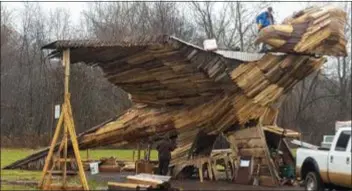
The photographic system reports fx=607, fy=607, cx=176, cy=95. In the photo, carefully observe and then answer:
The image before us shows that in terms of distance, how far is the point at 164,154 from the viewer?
76.3ft

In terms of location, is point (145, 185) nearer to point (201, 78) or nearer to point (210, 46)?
point (201, 78)

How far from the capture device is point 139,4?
2376 inches

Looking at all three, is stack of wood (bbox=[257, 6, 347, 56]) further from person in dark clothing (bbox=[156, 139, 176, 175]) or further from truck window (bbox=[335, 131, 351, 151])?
person in dark clothing (bbox=[156, 139, 176, 175])

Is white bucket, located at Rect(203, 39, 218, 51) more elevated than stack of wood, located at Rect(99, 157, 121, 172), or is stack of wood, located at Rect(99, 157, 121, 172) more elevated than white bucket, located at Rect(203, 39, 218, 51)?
white bucket, located at Rect(203, 39, 218, 51)

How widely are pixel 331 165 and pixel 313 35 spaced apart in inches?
235

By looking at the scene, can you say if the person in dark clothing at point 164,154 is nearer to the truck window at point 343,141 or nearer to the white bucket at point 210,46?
the white bucket at point 210,46

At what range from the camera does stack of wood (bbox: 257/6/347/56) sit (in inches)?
816

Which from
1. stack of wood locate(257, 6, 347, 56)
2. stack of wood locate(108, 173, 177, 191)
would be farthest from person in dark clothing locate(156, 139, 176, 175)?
stack of wood locate(257, 6, 347, 56)

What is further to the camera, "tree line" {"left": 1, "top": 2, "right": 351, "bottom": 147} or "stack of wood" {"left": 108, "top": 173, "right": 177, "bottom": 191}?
"tree line" {"left": 1, "top": 2, "right": 351, "bottom": 147}

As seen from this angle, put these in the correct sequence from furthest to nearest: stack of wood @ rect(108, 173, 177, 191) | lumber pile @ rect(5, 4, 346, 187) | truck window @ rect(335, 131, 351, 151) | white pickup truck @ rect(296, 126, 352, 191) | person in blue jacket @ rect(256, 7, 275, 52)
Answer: person in blue jacket @ rect(256, 7, 275, 52)
lumber pile @ rect(5, 4, 346, 187)
stack of wood @ rect(108, 173, 177, 191)
truck window @ rect(335, 131, 351, 151)
white pickup truck @ rect(296, 126, 352, 191)

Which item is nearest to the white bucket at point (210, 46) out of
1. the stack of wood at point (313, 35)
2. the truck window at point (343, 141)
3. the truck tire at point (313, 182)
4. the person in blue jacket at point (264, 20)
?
the stack of wood at point (313, 35)

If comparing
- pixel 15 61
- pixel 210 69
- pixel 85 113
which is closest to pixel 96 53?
pixel 210 69

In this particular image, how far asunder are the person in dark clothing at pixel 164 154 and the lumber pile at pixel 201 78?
0.44 meters

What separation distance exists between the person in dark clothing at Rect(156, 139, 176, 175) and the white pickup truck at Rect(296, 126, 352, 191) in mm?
6582
